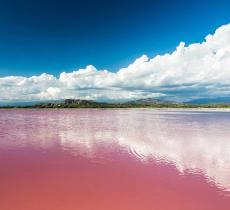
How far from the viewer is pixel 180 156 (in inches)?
600

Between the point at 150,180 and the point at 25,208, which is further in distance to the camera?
the point at 150,180

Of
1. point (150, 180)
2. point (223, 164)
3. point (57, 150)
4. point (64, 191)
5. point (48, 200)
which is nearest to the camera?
point (48, 200)

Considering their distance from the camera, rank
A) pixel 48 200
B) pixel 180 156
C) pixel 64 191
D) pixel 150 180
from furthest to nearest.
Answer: pixel 180 156
pixel 150 180
pixel 64 191
pixel 48 200

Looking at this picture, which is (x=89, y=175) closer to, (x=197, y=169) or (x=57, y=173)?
(x=57, y=173)

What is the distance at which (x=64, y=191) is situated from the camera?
9.29 meters

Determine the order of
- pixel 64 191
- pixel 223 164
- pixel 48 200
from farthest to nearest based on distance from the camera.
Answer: pixel 223 164 < pixel 64 191 < pixel 48 200

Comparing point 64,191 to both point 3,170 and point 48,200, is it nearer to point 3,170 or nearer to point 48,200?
point 48,200

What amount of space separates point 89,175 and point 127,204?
11.2 feet

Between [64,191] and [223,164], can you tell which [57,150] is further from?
[223,164]

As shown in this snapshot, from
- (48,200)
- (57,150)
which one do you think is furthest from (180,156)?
(48,200)

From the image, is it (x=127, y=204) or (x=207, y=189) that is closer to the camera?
(x=127, y=204)

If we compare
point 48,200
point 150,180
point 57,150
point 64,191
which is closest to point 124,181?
point 150,180

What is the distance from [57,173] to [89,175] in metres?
1.42

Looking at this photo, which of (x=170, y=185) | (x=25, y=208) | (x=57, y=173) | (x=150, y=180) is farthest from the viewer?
(x=57, y=173)
